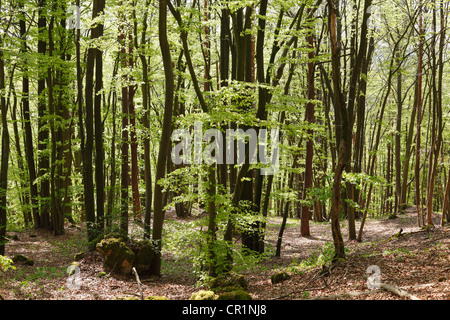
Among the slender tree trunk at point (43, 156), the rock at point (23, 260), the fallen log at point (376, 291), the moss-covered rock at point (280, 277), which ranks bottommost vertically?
the rock at point (23, 260)

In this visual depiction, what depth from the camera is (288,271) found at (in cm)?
971

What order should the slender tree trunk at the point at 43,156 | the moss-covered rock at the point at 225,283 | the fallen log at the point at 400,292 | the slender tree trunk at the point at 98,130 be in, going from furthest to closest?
1. the slender tree trunk at the point at 43,156
2. the slender tree trunk at the point at 98,130
3. the moss-covered rock at the point at 225,283
4. the fallen log at the point at 400,292

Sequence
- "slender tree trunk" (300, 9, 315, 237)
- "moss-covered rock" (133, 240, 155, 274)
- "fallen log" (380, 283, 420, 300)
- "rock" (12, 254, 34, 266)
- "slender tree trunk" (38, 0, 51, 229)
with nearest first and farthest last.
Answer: "fallen log" (380, 283, 420, 300) → "moss-covered rock" (133, 240, 155, 274) → "rock" (12, 254, 34, 266) → "slender tree trunk" (300, 9, 315, 237) → "slender tree trunk" (38, 0, 51, 229)

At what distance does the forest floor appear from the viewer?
6766mm

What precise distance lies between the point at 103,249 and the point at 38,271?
1987mm

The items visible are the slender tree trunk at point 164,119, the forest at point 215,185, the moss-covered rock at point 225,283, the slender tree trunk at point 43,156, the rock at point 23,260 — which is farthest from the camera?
the slender tree trunk at point 43,156

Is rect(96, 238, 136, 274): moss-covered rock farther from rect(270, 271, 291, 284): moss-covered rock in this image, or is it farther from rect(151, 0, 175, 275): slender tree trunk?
rect(270, 271, 291, 284): moss-covered rock

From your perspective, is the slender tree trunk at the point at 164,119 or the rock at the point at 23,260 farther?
the rock at the point at 23,260

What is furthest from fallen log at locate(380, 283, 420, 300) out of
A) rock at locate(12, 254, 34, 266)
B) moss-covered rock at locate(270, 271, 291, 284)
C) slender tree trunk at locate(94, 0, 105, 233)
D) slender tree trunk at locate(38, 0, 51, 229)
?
slender tree trunk at locate(38, 0, 51, 229)

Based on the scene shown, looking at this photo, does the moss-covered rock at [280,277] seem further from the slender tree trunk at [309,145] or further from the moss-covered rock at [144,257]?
the slender tree trunk at [309,145]

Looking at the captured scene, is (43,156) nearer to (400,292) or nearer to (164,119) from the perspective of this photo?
(164,119)

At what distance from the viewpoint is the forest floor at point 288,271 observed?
6.77 m

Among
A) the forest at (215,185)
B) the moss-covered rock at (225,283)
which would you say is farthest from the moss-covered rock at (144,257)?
the moss-covered rock at (225,283)
